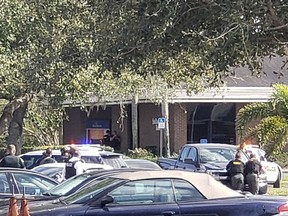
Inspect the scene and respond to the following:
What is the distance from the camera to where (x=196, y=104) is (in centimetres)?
4384

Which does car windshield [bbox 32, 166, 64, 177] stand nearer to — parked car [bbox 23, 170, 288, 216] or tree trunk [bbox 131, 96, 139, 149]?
parked car [bbox 23, 170, 288, 216]

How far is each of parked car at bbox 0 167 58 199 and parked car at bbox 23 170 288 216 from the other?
289 centimetres

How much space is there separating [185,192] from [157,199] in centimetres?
46

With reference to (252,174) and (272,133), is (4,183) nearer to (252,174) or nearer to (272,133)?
(252,174)

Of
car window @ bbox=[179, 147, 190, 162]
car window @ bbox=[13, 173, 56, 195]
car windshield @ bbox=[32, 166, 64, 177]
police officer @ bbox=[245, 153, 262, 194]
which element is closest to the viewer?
car window @ bbox=[13, 173, 56, 195]

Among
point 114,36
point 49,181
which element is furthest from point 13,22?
point 114,36

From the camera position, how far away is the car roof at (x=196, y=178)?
38.4 ft

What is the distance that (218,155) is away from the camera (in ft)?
79.3

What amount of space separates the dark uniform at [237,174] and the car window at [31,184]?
765cm

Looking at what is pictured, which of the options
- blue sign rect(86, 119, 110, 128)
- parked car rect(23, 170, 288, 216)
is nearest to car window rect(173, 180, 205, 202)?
parked car rect(23, 170, 288, 216)

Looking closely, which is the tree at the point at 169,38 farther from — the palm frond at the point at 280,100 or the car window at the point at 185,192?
the palm frond at the point at 280,100

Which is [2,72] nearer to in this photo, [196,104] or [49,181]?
[49,181]

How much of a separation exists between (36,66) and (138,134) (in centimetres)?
3260

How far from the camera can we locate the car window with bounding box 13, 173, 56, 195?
1458 centimetres
